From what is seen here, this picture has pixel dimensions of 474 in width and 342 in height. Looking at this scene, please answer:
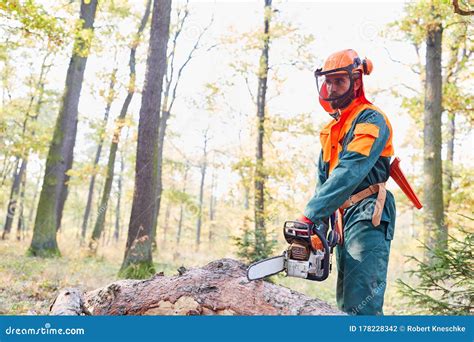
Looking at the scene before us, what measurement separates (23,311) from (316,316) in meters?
4.12

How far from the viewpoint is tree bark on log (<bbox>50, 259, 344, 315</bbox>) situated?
276 cm

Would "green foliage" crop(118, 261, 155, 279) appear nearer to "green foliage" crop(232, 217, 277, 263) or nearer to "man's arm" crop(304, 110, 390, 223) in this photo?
"green foliage" crop(232, 217, 277, 263)

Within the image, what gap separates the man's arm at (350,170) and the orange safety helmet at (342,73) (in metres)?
0.38

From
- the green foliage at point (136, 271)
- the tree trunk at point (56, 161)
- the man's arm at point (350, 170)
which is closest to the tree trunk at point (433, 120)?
the green foliage at point (136, 271)

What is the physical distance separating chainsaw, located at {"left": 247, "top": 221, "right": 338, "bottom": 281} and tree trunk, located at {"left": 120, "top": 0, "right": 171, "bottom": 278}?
19.4 ft

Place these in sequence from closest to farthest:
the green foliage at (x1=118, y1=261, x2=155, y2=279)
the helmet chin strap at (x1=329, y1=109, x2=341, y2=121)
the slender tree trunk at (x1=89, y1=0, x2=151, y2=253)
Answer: the helmet chin strap at (x1=329, y1=109, x2=341, y2=121), the green foliage at (x1=118, y1=261, x2=155, y2=279), the slender tree trunk at (x1=89, y1=0, x2=151, y2=253)

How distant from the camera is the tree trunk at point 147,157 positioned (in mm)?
8391

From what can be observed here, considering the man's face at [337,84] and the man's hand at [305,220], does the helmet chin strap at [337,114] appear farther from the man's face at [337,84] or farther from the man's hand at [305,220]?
the man's hand at [305,220]

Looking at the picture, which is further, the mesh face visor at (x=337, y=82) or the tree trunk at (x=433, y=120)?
the tree trunk at (x=433, y=120)

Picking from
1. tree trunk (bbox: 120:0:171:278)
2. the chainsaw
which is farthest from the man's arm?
tree trunk (bbox: 120:0:171:278)

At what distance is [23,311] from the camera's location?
5.31m

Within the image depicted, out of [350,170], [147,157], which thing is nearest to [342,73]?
[350,170]

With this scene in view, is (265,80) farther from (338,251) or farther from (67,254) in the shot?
(338,251)

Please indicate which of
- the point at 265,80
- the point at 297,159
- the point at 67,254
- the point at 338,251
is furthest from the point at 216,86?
the point at 338,251
